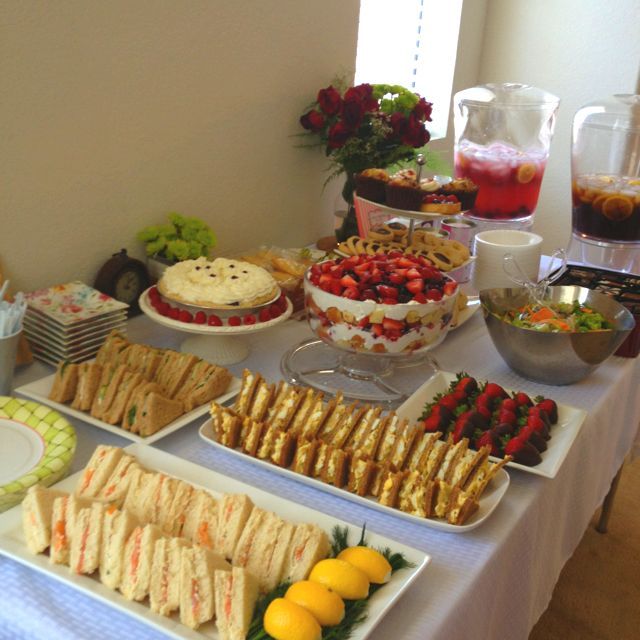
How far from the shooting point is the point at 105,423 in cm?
107

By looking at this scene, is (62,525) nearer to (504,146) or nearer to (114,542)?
(114,542)

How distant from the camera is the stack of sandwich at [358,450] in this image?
0.92 meters

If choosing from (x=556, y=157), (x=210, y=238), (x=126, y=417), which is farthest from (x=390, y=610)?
(x=556, y=157)

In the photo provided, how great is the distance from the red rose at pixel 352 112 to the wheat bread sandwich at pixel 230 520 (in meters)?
1.18

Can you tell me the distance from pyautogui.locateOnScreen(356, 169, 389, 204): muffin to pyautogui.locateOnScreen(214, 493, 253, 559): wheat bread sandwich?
0.96 metres

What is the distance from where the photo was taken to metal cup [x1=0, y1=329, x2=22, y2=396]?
1.07m

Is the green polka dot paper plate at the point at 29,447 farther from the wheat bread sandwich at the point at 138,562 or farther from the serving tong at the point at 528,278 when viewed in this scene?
the serving tong at the point at 528,278

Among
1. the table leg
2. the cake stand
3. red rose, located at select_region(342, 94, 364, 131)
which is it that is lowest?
the table leg

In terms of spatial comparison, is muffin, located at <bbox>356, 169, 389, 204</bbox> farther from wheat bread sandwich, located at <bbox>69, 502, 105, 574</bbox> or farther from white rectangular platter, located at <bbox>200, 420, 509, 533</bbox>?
wheat bread sandwich, located at <bbox>69, 502, 105, 574</bbox>

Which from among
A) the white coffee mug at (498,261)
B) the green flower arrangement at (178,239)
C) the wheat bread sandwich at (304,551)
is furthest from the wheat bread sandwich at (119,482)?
the white coffee mug at (498,261)

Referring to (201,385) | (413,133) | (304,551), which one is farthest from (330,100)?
(304,551)

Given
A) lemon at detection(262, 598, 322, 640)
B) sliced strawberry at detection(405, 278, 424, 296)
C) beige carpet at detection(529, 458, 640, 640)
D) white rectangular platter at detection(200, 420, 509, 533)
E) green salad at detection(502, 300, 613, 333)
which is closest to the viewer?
lemon at detection(262, 598, 322, 640)

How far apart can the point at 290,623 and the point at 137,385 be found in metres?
0.52

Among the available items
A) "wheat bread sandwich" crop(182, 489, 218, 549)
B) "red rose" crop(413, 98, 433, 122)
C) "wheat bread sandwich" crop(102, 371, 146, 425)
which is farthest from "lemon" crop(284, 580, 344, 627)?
"red rose" crop(413, 98, 433, 122)
